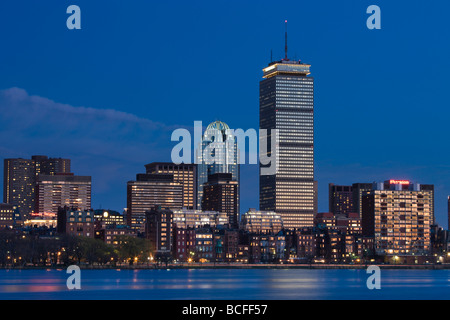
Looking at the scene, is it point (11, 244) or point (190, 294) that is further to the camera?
point (11, 244)
